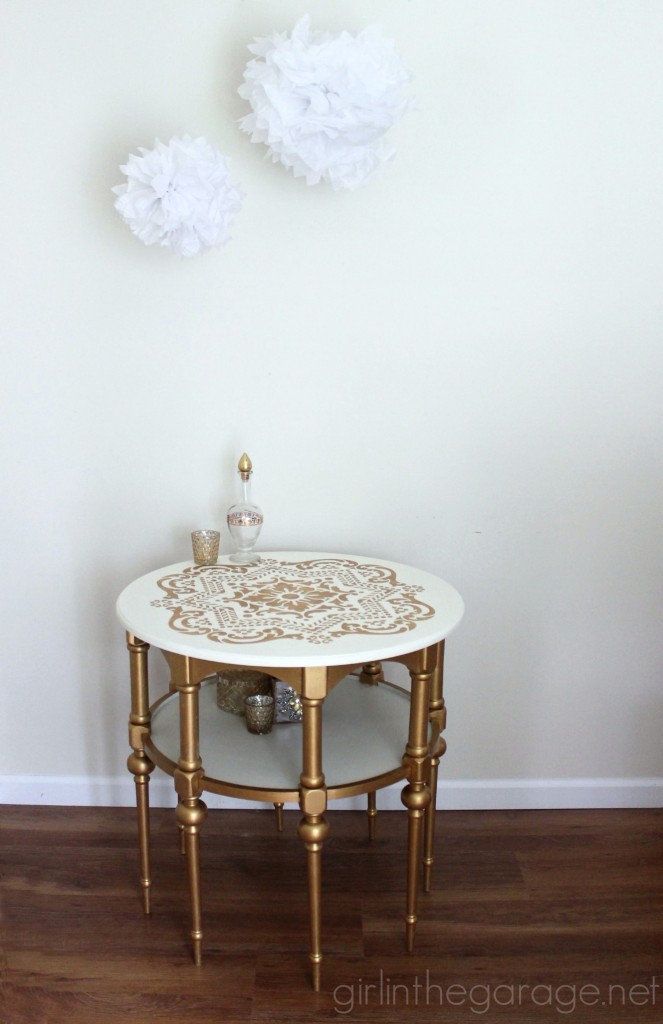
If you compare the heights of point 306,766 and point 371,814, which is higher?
point 306,766

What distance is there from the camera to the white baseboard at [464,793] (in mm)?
2270

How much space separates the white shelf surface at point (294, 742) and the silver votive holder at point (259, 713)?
0.02 m

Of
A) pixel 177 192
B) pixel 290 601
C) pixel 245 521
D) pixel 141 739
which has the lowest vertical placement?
pixel 141 739

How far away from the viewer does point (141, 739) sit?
1.78 m

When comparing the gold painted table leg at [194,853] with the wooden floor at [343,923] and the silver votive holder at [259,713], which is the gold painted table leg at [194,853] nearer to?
the wooden floor at [343,923]

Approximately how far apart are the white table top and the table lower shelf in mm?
280

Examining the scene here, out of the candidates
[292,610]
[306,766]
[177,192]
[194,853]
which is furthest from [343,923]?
[177,192]

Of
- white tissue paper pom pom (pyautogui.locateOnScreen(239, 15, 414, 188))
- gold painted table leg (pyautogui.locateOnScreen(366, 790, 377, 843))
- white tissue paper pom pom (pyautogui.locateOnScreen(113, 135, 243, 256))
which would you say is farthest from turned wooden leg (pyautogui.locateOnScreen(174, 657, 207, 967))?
white tissue paper pom pom (pyautogui.locateOnScreen(239, 15, 414, 188))

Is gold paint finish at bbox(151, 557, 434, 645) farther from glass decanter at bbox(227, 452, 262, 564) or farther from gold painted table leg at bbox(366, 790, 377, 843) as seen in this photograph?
gold painted table leg at bbox(366, 790, 377, 843)

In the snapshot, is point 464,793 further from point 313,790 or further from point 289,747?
point 313,790

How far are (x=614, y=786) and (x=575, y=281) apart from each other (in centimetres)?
134

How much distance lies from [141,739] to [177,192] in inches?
45.8

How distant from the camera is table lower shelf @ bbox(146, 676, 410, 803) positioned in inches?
62.9

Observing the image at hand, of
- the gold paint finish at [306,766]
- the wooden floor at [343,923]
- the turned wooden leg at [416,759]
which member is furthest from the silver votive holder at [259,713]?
the wooden floor at [343,923]
